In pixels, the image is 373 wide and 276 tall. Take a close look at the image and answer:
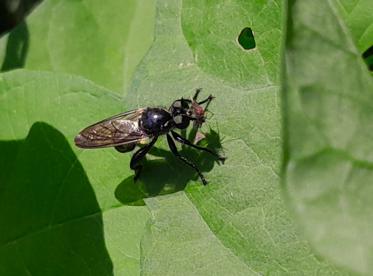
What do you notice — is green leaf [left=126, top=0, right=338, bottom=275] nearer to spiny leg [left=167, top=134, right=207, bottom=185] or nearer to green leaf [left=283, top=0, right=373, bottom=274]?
spiny leg [left=167, top=134, right=207, bottom=185]

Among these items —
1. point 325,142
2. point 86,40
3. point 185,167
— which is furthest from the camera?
point 86,40

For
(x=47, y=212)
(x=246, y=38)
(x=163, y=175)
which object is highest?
(x=246, y=38)

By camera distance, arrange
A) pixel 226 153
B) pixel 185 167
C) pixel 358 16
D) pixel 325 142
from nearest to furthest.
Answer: pixel 325 142 < pixel 358 16 < pixel 226 153 < pixel 185 167

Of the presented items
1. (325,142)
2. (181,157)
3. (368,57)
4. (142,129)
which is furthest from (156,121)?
(325,142)

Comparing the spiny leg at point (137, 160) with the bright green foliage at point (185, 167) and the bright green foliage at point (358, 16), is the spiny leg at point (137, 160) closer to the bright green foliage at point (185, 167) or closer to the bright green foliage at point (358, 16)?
the bright green foliage at point (185, 167)

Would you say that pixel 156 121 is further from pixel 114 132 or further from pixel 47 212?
pixel 47 212

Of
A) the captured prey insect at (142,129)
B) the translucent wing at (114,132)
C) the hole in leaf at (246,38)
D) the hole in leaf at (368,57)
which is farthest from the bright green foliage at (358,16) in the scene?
the translucent wing at (114,132)
